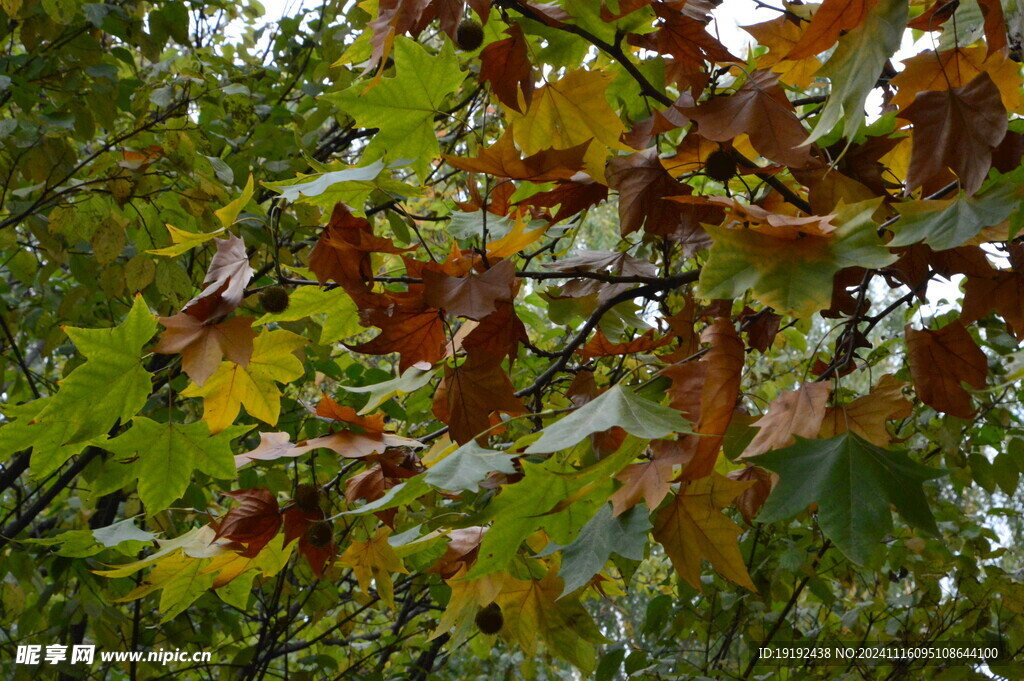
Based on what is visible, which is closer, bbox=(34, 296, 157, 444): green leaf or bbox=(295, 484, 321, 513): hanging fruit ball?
bbox=(34, 296, 157, 444): green leaf

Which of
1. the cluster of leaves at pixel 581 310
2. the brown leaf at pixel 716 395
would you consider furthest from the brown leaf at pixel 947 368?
the brown leaf at pixel 716 395

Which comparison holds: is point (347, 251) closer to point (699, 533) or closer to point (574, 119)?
point (574, 119)

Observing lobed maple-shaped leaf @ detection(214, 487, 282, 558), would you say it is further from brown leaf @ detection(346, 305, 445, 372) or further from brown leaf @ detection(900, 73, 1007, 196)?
brown leaf @ detection(900, 73, 1007, 196)

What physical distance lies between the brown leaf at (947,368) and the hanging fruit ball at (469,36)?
66 cm

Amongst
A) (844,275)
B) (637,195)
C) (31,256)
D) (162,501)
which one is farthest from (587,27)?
(31,256)

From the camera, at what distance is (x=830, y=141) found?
973 millimetres

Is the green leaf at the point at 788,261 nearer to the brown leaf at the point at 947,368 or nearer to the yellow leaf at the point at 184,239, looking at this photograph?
the brown leaf at the point at 947,368

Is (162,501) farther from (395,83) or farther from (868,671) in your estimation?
(868,671)

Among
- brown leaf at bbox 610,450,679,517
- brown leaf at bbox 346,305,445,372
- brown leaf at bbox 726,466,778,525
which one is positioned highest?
brown leaf at bbox 346,305,445,372

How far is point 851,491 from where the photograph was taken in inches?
26.9

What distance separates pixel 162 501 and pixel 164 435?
0.08 meters

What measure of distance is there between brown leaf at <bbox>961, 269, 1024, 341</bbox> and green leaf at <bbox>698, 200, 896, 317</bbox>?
334mm

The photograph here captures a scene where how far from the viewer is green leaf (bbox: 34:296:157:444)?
2.80 ft

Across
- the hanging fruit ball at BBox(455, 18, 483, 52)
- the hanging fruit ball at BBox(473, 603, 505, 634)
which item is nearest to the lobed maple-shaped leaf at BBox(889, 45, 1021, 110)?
the hanging fruit ball at BBox(455, 18, 483, 52)
